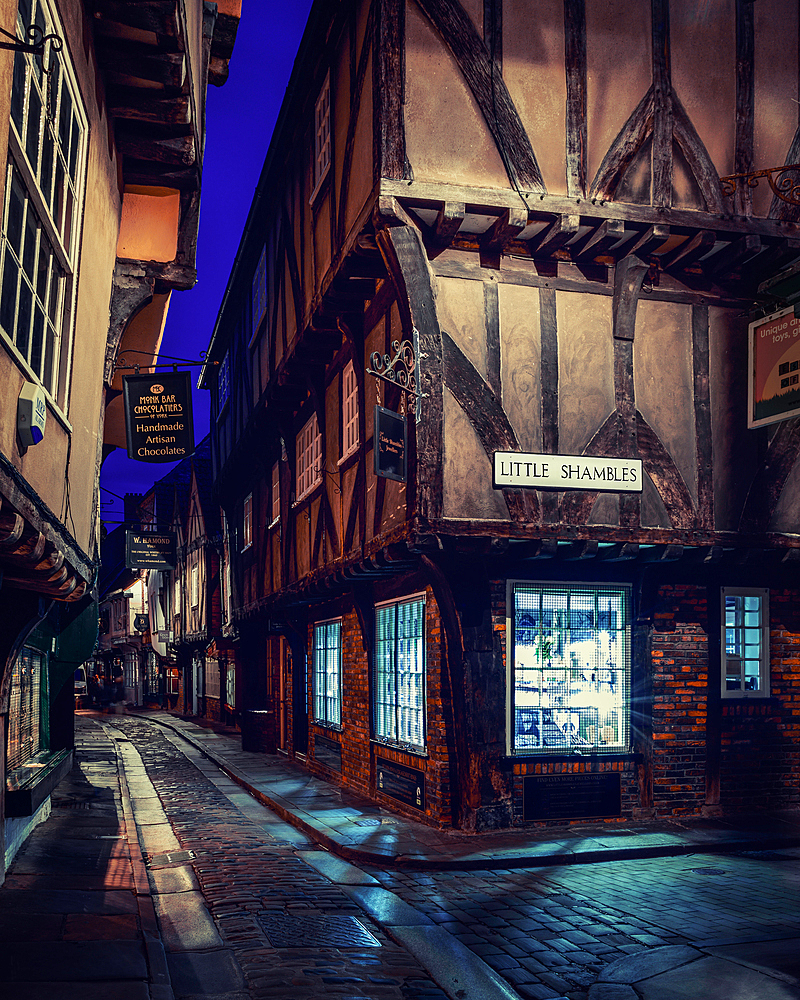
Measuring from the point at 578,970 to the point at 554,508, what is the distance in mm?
5006

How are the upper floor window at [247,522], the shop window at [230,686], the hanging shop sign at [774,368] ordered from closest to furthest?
the hanging shop sign at [774,368] → the upper floor window at [247,522] → the shop window at [230,686]

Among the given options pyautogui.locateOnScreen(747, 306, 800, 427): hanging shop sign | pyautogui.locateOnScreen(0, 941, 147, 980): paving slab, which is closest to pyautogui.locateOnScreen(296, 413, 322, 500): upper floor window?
pyautogui.locateOnScreen(747, 306, 800, 427): hanging shop sign

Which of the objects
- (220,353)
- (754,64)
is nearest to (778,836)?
(754,64)

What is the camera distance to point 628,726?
1045 cm

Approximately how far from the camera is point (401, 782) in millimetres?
11164

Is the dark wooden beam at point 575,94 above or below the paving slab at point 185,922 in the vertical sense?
above

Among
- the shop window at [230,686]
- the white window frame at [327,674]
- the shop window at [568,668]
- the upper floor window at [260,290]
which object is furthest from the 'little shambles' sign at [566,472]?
the shop window at [230,686]

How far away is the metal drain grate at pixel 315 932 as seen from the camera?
20.2ft

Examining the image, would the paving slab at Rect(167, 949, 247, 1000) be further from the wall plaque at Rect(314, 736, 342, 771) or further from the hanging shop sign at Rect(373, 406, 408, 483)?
the wall plaque at Rect(314, 736, 342, 771)

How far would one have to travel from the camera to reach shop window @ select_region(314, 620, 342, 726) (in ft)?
49.0

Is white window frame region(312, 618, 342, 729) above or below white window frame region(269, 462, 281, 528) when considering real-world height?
below

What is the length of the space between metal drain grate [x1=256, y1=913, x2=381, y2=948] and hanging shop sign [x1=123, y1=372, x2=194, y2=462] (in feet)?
20.9

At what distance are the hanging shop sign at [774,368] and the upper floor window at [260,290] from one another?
32.1ft

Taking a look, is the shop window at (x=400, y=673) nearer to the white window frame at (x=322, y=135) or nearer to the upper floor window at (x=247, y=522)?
the white window frame at (x=322, y=135)
